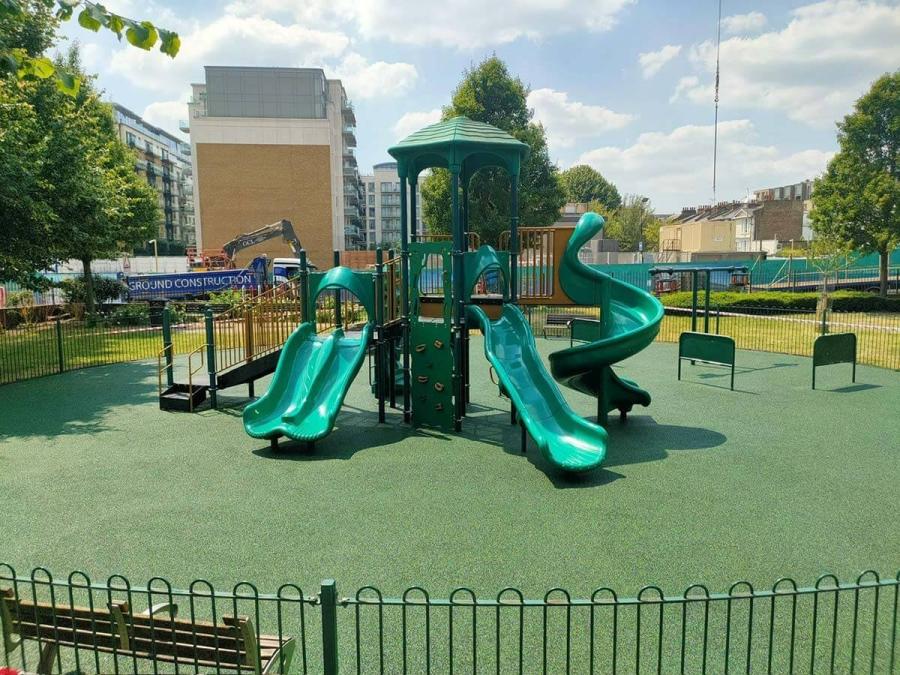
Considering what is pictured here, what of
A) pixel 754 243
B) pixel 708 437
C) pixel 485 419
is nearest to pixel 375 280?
pixel 485 419

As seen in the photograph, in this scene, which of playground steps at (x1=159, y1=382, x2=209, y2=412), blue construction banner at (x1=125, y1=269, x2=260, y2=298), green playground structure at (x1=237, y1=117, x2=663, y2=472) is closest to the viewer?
green playground structure at (x1=237, y1=117, x2=663, y2=472)

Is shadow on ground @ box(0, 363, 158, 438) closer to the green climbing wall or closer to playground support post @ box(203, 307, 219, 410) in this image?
playground support post @ box(203, 307, 219, 410)

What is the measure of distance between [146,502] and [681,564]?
19.1 feet

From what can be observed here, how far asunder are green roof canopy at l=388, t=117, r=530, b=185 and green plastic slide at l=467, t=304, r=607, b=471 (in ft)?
8.40

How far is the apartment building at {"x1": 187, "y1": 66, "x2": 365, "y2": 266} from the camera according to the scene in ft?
181

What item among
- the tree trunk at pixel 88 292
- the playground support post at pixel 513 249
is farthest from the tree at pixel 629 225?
the playground support post at pixel 513 249

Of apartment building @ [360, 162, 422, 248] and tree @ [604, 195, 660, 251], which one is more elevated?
apartment building @ [360, 162, 422, 248]

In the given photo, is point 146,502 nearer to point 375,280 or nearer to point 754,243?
point 375,280

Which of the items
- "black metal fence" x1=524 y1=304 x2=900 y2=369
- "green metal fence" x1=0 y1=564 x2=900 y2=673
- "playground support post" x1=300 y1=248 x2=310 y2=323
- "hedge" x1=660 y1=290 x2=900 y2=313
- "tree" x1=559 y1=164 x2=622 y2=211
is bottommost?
"green metal fence" x1=0 y1=564 x2=900 y2=673

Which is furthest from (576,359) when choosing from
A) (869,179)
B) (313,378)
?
(869,179)

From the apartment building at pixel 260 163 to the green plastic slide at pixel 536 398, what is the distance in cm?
4680

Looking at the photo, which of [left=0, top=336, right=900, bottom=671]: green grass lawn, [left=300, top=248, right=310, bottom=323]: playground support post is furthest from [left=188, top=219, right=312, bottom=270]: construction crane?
[left=0, top=336, right=900, bottom=671]: green grass lawn

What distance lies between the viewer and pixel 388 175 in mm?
110312

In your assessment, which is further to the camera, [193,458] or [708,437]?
[708,437]
